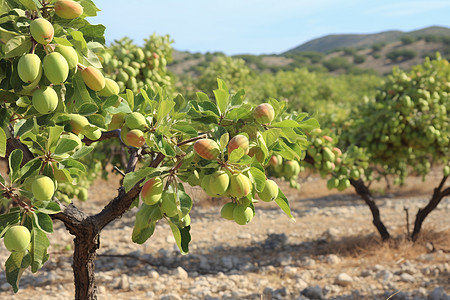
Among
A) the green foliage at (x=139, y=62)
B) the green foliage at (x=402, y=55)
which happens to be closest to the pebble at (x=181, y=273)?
the green foliage at (x=139, y=62)

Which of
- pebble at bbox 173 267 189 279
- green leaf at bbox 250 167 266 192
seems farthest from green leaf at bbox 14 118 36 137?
pebble at bbox 173 267 189 279

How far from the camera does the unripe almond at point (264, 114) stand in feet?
4.97

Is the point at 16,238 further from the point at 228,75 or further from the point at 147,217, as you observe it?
the point at 228,75

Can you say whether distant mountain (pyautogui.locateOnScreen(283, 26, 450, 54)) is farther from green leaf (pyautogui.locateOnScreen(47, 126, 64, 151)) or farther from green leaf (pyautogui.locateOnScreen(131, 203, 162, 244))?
green leaf (pyautogui.locateOnScreen(47, 126, 64, 151))

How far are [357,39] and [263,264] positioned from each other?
295 ft

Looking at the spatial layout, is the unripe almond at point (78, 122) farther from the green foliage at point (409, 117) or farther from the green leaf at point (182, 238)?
the green foliage at point (409, 117)

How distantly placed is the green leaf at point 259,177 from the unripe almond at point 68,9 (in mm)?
717

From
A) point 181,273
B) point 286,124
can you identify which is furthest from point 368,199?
point 286,124

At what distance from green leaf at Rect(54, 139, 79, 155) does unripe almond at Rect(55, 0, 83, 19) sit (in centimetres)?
38

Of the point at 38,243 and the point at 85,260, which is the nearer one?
the point at 38,243

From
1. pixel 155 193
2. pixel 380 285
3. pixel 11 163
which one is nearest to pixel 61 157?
pixel 11 163

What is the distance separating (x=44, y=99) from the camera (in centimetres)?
129

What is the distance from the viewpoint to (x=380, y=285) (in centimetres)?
438

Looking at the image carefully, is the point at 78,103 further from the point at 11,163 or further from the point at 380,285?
the point at 380,285
